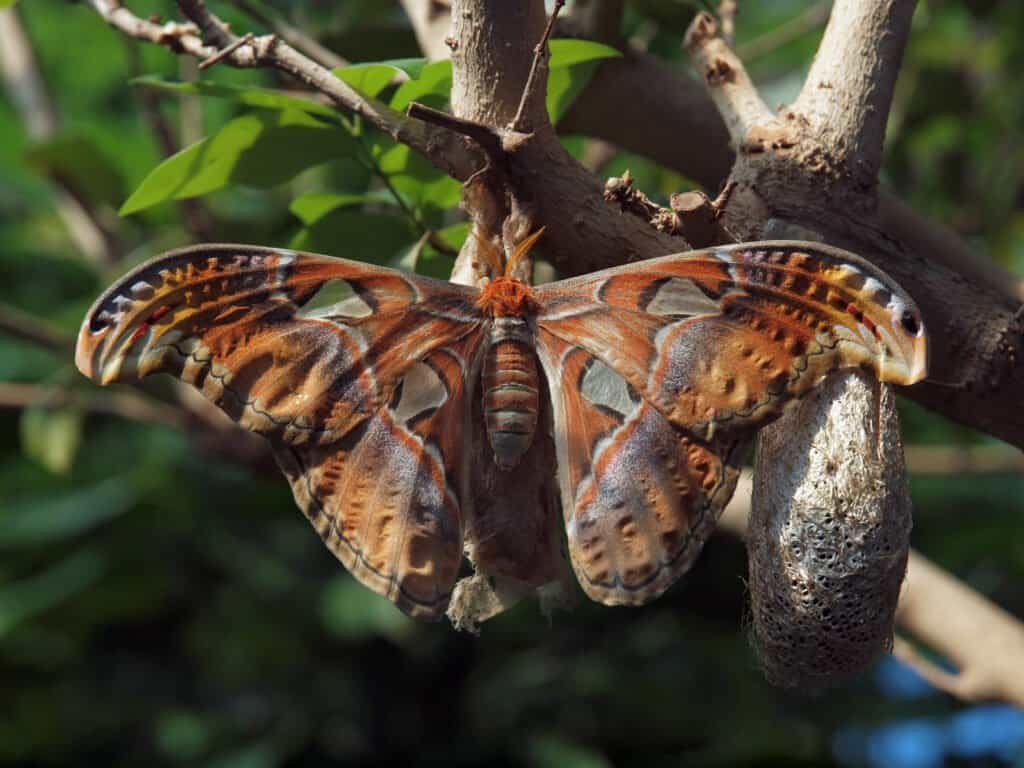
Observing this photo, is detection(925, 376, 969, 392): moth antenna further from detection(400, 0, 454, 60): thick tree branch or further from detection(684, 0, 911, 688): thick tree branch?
detection(400, 0, 454, 60): thick tree branch

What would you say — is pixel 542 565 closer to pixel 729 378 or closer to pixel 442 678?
pixel 729 378

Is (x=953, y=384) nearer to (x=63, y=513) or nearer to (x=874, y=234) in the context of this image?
(x=874, y=234)

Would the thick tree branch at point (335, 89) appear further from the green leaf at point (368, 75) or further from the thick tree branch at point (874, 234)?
the thick tree branch at point (874, 234)

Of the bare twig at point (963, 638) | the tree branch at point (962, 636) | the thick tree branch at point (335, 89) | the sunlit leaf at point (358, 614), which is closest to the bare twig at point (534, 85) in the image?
the thick tree branch at point (335, 89)

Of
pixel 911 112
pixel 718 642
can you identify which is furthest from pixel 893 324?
pixel 718 642

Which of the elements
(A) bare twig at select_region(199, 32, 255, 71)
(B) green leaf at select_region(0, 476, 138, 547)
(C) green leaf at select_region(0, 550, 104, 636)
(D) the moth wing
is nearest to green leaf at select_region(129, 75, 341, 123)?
(A) bare twig at select_region(199, 32, 255, 71)

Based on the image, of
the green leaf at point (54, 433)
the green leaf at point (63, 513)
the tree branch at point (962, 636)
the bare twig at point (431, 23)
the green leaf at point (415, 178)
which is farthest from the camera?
the green leaf at point (63, 513)
